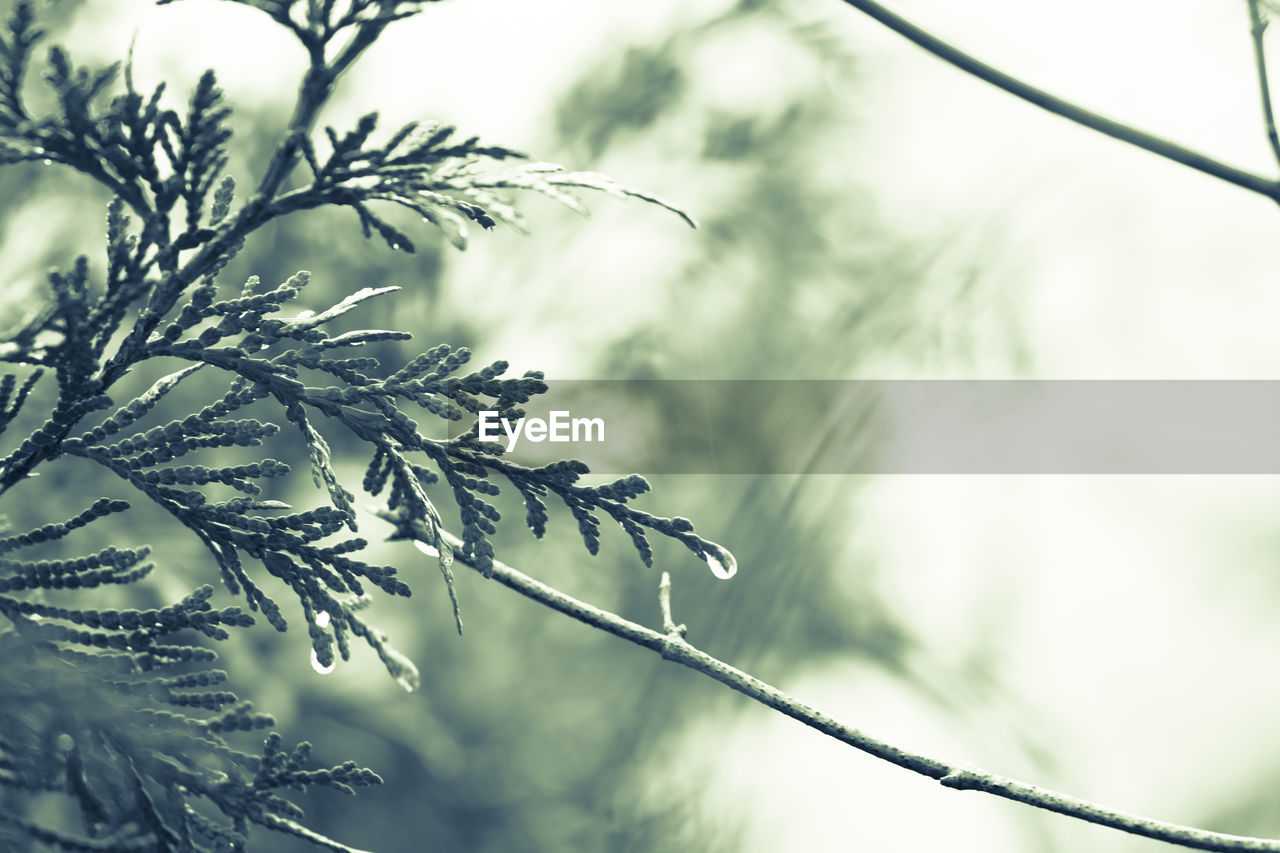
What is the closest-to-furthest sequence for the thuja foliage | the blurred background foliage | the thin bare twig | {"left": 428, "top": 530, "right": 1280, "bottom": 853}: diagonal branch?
1. the thuja foliage
2. {"left": 428, "top": 530, "right": 1280, "bottom": 853}: diagonal branch
3. the thin bare twig
4. the blurred background foliage

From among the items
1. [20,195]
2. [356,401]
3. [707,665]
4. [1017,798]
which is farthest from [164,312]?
[20,195]

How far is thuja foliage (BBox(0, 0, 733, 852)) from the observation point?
507mm

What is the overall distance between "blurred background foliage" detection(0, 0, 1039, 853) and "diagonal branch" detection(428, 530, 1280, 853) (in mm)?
1331

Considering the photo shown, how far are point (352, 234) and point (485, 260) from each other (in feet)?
1.01

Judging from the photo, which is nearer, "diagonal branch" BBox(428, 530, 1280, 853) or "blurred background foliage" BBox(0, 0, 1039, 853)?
"diagonal branch" BBox(428, 530, 1280, 853)

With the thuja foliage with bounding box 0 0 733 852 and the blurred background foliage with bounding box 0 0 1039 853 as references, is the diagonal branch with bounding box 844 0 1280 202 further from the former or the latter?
the blurred background foliage with bounding box 0 0 1039 853

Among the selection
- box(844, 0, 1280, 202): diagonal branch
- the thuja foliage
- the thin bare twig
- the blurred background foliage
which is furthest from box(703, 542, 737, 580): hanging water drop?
the blurred background foliage

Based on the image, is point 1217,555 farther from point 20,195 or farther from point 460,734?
point 20,195

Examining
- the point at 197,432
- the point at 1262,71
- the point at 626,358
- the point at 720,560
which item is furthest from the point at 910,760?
the point at 626,358

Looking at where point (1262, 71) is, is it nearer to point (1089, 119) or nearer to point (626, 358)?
point (1089, 119)

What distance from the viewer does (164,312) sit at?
0.55m

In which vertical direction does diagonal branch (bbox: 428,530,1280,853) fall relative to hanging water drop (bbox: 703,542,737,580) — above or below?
below

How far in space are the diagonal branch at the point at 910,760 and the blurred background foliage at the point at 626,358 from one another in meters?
1.33

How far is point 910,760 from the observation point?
2.05ft
